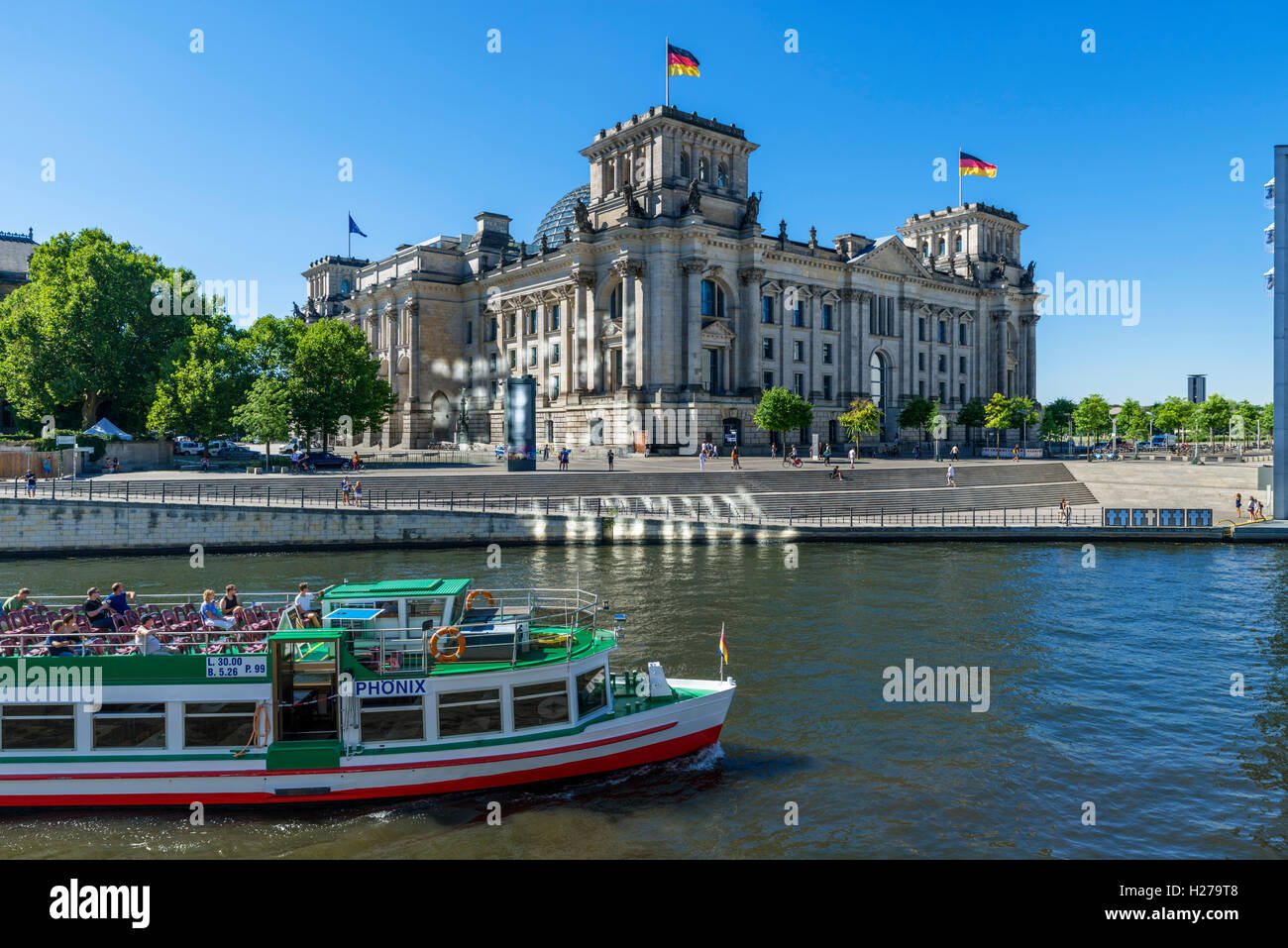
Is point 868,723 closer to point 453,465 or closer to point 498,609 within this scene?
point 498,609

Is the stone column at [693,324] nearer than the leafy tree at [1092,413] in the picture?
Yes

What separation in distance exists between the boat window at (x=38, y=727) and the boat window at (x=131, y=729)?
0.45m

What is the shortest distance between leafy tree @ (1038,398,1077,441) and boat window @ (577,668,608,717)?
11347 cm

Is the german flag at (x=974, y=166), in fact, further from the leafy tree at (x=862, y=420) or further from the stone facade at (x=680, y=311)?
the leafy tree at (x=862, y=420)

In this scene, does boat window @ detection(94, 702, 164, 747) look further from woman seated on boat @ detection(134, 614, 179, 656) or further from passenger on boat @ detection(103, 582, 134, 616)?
passenger on boat @ detection(103, 582, 134, 616)

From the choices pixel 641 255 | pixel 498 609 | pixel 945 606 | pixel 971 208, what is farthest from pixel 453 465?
pixel 971 208

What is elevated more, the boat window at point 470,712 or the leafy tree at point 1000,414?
the leafy tree at point 1000,414

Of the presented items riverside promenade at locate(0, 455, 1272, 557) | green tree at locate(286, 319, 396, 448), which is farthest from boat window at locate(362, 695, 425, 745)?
green tree at locate(286, 319, 396, 448)

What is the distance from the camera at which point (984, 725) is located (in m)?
18.2

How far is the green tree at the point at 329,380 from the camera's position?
71375mm

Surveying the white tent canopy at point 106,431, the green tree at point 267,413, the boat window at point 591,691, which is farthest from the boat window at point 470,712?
the white tent canopy at point 106,431

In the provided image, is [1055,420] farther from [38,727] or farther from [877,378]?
[38,727]
